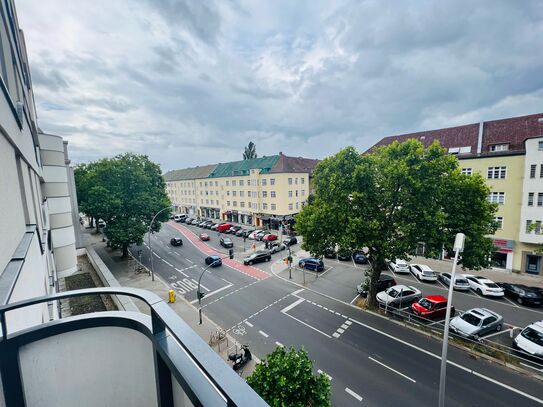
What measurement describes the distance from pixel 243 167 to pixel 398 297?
3716cm

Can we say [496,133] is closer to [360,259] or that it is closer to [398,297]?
[360,259]

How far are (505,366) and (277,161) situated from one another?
35361 mm

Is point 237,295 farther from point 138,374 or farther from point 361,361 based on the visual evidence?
point 138,374

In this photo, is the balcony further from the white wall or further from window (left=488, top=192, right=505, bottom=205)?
window (left=488, top=192, right=505, bottom=205)

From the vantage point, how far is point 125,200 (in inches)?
980

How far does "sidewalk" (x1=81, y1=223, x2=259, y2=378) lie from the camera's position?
12.7 m

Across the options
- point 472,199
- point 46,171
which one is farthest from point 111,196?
point 472,199

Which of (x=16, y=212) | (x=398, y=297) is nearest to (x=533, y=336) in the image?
(x=398, y=297)

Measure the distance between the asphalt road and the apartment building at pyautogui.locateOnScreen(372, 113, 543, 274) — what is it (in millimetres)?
14510

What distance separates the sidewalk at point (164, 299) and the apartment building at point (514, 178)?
22866 mm

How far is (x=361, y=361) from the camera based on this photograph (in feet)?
38.5

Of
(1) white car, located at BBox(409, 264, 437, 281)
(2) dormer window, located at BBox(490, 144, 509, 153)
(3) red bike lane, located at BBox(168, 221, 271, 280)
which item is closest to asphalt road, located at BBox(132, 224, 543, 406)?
(3) red bike lane, located at BBox(168, 221, 271, 280)

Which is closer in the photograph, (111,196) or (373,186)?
(373,186)

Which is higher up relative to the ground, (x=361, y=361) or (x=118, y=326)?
(x=118, y=326)
